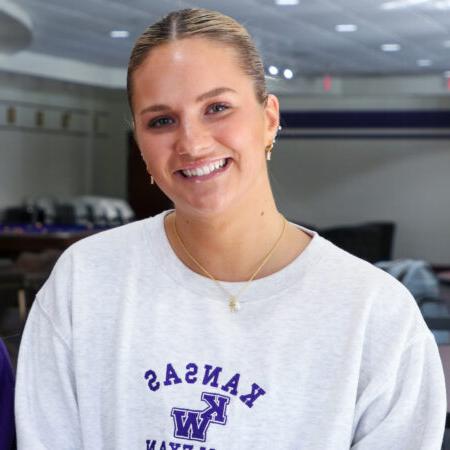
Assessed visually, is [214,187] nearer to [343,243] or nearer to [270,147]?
[270,147]

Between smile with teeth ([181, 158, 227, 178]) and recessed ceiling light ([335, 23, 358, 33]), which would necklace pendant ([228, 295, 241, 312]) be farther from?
recessed ceiling light ([335, 23, 358, 33])

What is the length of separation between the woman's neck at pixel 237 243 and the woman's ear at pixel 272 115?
0.11 meters

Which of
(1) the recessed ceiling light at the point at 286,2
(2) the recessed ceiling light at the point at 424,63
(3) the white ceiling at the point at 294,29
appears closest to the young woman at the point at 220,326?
(3) the white ceiling at the point at 294,29

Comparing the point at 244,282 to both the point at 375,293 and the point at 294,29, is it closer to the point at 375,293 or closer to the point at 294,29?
the point at 375,293

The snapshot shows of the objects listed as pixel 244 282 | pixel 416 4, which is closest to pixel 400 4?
pixel 416 4

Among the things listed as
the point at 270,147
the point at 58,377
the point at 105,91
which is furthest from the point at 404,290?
the point at 105,91

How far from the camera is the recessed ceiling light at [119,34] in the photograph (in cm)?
1055

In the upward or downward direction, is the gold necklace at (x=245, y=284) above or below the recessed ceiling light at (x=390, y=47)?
below

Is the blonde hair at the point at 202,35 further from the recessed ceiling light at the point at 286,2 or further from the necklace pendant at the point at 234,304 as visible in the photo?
the recessed ceiling light at the point at 286,2

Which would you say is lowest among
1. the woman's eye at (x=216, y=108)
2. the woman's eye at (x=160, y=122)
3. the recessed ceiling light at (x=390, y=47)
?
the woman's eye at (x=160, y=122)

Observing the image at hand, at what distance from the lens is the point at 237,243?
4.89ft

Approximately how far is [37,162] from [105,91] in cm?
241

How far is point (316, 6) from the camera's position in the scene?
28.4ft

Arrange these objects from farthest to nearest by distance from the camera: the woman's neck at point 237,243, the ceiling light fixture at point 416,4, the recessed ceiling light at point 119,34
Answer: the recessed ceiling light at point 119,34 → the ceiling light fixture at point 416,4 → the woman's neck at point 237,243
